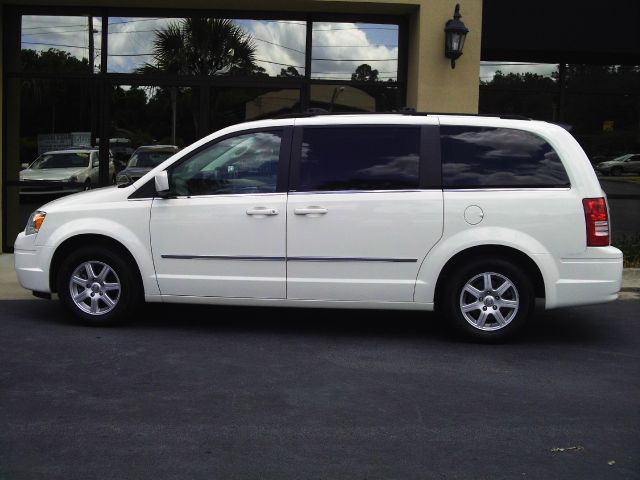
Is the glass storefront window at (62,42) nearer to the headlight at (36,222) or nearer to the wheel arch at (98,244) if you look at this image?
the headlight at (36,222)

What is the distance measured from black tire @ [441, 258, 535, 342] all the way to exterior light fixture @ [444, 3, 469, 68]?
15.1 feet

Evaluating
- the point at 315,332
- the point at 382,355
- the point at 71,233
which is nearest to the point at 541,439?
the point at 382,355

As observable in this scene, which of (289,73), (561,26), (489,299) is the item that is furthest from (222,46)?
(489,299)

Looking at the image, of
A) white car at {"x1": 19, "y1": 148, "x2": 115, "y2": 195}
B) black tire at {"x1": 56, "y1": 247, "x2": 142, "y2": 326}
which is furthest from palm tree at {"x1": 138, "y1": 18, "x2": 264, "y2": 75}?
black tire at {"x1": 56, "y1": 247, "x2": 142, "y2": 326}

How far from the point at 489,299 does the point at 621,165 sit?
6.17 m

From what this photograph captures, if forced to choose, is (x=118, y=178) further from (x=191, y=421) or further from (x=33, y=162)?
(x=191, y=421)

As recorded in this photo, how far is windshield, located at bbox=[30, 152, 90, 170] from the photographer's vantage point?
11164 mm

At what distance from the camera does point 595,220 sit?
6.44 metres

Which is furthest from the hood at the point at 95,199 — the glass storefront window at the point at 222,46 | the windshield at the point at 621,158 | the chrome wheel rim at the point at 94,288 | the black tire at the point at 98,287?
the windshield at the point at 621,158

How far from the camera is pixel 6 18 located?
1096 centimetres

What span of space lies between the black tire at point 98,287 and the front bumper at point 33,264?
140mm

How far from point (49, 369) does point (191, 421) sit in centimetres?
158

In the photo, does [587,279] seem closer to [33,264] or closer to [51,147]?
[33,264]

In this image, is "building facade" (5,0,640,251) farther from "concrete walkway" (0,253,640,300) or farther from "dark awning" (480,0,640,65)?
"concrete walkway" (0,253,640,300)
